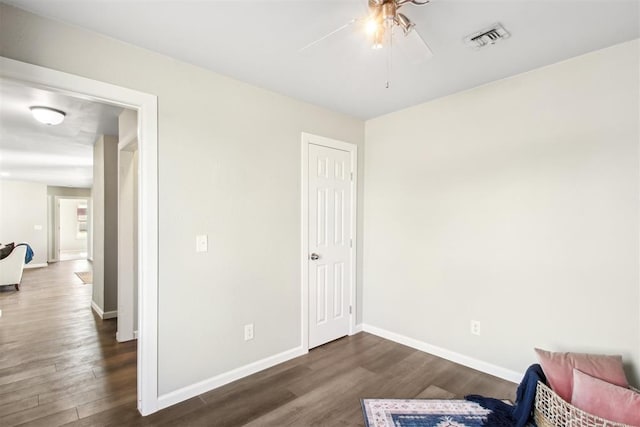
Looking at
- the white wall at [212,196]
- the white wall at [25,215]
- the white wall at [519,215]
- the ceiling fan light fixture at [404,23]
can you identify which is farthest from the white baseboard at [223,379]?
the white wall at [25,215]

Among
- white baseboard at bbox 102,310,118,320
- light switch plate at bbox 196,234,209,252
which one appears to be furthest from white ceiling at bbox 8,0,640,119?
white baseboard at bbox 102,310,118,320

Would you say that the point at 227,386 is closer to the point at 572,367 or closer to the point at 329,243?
the point at 329,243

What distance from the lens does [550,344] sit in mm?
2326

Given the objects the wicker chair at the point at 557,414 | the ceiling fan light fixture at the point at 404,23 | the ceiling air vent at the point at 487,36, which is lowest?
the wicker chair at the point at 557,414

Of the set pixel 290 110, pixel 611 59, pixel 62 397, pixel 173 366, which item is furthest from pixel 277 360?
pixel 611 59

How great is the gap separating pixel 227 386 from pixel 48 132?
399 centimetres

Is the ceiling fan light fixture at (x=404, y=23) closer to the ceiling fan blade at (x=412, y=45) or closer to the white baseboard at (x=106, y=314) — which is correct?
the ceiling fan blade at (x=412, y=45)

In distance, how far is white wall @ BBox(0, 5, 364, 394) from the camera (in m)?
1.94

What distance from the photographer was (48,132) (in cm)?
396

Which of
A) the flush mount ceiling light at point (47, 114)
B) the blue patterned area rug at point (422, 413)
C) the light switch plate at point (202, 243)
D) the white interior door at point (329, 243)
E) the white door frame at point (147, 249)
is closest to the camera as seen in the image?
the blue patterned area rug at point (422, 413)

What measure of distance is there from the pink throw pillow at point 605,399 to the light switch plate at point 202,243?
2.59 meters

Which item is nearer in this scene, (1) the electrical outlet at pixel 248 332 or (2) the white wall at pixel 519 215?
(2) the white wall at pixel 519 215

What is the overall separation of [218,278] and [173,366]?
681 millimetres

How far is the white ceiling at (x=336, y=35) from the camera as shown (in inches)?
65.7
